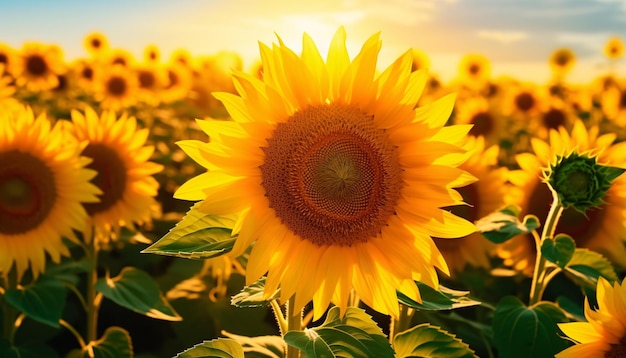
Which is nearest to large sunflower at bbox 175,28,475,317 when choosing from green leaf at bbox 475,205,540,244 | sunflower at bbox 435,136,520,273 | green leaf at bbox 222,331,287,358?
green leaf at bbox 222,331,287,358

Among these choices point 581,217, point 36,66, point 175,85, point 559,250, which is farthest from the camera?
point 36,66

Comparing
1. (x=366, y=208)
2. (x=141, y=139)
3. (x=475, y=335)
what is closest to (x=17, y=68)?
(x=141, y=139)

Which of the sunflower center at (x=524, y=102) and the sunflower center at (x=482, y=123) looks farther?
the sunflower center at (x=524, y=102)

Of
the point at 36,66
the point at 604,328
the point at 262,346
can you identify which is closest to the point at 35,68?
the point at 36,66

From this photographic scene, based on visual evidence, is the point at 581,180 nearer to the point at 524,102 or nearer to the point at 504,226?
the point at 504,226

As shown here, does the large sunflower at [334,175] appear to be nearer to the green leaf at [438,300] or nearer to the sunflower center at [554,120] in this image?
the green leaf at [438,300]

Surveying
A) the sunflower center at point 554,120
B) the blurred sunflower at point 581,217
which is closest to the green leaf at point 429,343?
the blurred sunflower at point 581,217
